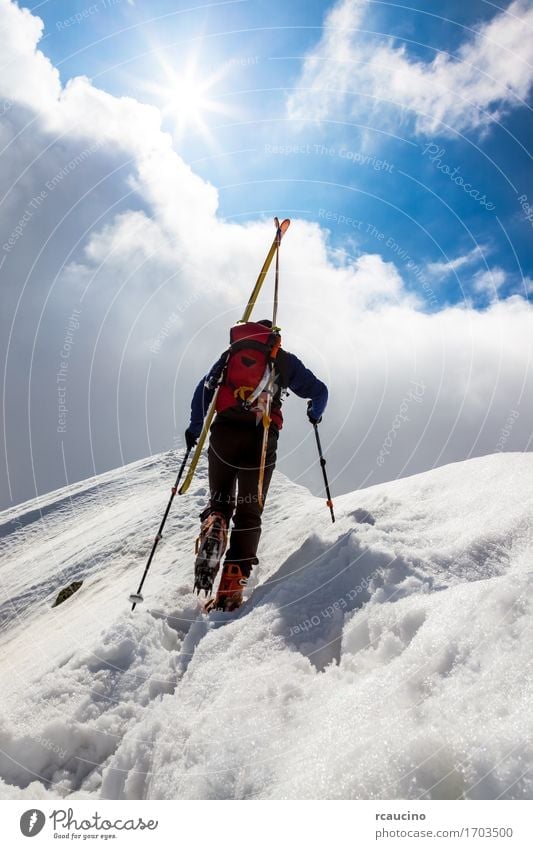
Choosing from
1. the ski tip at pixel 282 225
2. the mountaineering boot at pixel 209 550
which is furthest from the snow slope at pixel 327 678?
the ski tip at pixel 282 225

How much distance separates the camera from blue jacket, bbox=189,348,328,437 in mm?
6125

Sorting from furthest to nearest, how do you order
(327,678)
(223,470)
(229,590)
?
(223,470), (229,590), (327,678)

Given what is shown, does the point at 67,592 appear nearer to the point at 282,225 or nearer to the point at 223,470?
the point at 223,470

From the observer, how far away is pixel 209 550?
5062mm

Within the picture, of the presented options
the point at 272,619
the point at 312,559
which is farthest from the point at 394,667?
the point at 312,559

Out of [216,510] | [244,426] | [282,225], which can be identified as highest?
[282,225]

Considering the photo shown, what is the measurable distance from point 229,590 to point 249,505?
43.4 inches

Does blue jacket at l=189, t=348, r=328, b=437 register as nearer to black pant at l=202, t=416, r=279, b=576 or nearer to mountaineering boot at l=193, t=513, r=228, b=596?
black pant at l=202, t=416, r=279, b=576

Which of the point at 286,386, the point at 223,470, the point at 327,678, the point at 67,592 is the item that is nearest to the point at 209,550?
the point at 223,470

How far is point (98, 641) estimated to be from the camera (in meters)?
3.75
